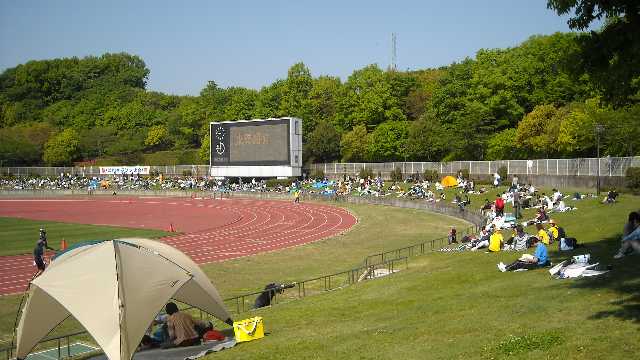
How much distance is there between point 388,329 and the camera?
41.8ft

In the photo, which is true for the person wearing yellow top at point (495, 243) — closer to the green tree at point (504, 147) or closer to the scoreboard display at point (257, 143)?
the green tree at point (504, 147)

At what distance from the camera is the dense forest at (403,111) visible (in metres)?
40.4

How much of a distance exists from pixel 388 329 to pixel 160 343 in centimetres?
469

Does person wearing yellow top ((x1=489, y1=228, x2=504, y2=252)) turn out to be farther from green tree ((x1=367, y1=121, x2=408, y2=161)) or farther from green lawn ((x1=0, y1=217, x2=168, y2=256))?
green tree ((x1=367, y1=121, x2=408, y2=161))

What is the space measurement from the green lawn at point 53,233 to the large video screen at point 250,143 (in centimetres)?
3169

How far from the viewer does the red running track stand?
32250 millimetres

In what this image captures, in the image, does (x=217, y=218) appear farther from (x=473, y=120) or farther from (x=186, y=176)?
(x=186, y=176)

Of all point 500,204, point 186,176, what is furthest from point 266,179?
point 500,204

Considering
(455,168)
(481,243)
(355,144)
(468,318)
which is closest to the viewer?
(468,318)

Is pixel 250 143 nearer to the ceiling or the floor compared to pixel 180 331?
nearer to the ceiling

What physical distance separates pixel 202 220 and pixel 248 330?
37.1 meters

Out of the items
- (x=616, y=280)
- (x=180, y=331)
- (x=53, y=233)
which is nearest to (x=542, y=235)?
(x=616, y=280)

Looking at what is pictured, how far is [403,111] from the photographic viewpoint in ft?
327

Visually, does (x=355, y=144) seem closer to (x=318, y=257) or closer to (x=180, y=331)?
(x=318, y=257)
